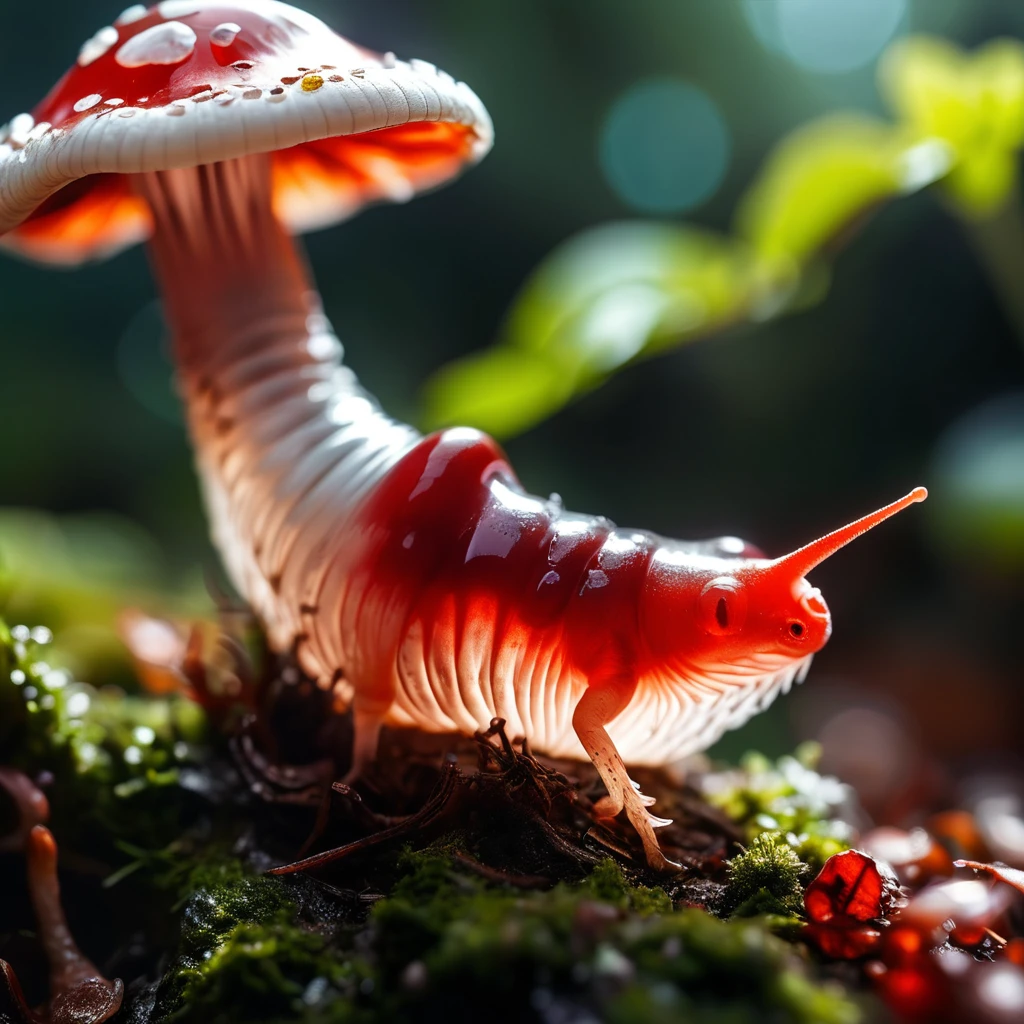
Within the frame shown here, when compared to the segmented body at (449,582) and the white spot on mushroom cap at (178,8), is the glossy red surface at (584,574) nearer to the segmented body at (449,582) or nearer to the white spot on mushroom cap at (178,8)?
the segmented body at (449,582)

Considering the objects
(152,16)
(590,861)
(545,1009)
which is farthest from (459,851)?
(152,16)

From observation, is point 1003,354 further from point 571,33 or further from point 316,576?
point 316,576

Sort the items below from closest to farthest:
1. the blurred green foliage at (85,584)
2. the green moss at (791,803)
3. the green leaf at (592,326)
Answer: the green moss at (791,803), the blurred green foliage at (85,584), the green leaf at (592,326)

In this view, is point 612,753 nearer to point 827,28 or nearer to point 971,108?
point 971,108

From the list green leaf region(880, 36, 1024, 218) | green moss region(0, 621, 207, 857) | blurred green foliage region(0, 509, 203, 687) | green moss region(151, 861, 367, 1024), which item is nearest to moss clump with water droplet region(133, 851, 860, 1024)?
green moss region(151, 861, 367, 1024)

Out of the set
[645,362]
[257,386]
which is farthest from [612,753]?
[645,362]

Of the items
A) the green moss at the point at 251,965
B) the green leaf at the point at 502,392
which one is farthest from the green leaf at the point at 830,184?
the green moss at the point at 251,965
